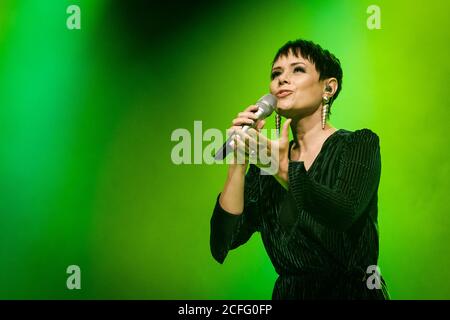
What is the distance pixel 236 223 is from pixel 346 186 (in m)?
0.44

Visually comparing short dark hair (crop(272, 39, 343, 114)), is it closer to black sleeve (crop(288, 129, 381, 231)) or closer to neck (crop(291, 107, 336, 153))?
neck (crop(291, 107, 336, 153))

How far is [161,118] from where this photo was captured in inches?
→ 97.7

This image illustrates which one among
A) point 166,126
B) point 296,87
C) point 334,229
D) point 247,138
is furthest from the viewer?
point 166,126

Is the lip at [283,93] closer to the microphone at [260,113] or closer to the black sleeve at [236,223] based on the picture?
the microphone at [260,113]

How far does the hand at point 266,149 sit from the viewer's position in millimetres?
1543

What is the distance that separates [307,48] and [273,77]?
0.15 metres

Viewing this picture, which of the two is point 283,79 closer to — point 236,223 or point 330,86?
point 330,86

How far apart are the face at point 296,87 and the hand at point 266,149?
316 millimetres

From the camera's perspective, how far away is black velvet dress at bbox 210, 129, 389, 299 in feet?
5.23

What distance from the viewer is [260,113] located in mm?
1674

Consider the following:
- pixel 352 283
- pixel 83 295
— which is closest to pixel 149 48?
pixel 83 295

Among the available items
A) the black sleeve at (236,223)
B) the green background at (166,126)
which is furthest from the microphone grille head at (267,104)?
the green background at (166,126)

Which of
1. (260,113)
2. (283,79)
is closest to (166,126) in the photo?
(283,79)

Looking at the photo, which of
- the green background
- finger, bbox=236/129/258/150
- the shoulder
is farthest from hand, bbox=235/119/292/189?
the green background
